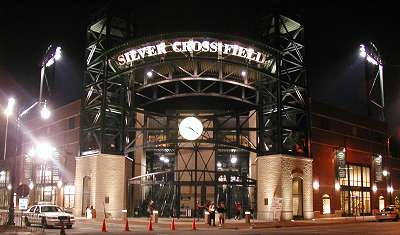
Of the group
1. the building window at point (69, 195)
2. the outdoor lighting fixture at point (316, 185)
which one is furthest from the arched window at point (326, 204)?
the building window at point (69, 195)

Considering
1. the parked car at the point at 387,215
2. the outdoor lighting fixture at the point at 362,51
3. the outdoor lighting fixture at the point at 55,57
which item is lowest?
the parked car at the point at 387,215

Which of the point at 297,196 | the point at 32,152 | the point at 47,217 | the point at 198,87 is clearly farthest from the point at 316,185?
the point at 32,152

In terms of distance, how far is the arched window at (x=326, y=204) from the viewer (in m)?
52.5

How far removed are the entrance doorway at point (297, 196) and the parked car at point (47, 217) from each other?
21.6 meters

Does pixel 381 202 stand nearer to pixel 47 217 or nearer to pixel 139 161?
pixel 139 161

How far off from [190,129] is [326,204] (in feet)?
57.9

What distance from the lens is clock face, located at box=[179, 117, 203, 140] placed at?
45625 mm

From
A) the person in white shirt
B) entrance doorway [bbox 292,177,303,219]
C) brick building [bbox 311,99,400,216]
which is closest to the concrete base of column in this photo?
the person in white shirt

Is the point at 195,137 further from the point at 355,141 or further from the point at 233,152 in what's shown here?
the point at 355,141

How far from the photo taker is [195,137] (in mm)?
45781

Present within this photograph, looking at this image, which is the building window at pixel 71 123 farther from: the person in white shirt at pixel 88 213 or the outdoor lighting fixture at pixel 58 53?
the person in white shirt at pixel 88 213

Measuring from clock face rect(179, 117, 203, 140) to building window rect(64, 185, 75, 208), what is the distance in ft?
59.6

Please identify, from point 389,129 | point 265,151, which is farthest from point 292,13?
point 389,129

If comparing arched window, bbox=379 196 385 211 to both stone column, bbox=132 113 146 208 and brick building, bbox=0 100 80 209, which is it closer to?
stone column, bbox=132 113 146 208
